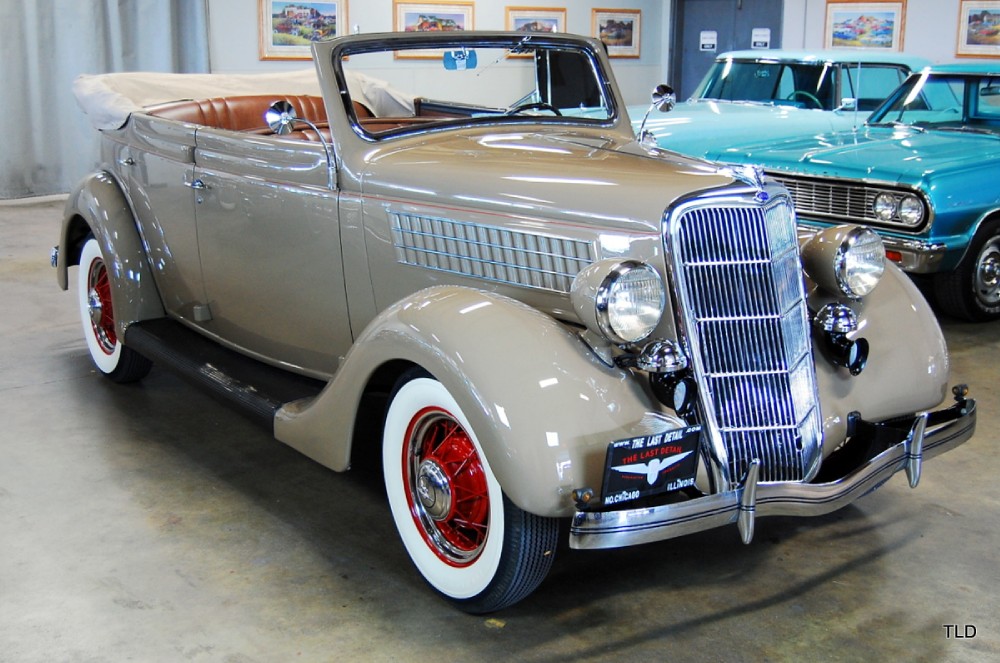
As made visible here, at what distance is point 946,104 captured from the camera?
662 cm

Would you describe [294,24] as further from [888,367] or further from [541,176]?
[888,367]

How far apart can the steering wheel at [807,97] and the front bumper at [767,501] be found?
5.25 m

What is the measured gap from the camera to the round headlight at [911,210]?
17.9 ft

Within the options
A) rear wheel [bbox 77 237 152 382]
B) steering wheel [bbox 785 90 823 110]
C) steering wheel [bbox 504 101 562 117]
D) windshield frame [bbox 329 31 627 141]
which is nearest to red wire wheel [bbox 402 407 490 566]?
windshield frame [bbox 329 31 627 141]

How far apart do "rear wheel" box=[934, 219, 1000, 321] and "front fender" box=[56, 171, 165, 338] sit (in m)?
4.17

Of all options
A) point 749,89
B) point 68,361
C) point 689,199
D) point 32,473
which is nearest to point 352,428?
point 689,199

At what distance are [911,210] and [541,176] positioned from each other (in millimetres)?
3156

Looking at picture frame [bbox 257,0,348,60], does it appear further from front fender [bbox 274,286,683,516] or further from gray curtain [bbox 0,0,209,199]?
front fender [bbox 274,286,683,516]

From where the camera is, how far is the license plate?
243cm

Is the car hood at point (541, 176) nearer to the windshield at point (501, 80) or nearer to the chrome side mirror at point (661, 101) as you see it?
the windshield at point (501, 80)

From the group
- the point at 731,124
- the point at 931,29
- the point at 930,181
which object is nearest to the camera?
the point at 930,181

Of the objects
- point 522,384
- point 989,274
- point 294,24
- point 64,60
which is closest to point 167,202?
point 522,384

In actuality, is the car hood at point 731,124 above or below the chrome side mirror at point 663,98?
below

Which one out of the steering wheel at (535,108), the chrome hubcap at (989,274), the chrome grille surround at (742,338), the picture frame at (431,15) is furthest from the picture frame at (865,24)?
the chrome grille surround at (742,338)
